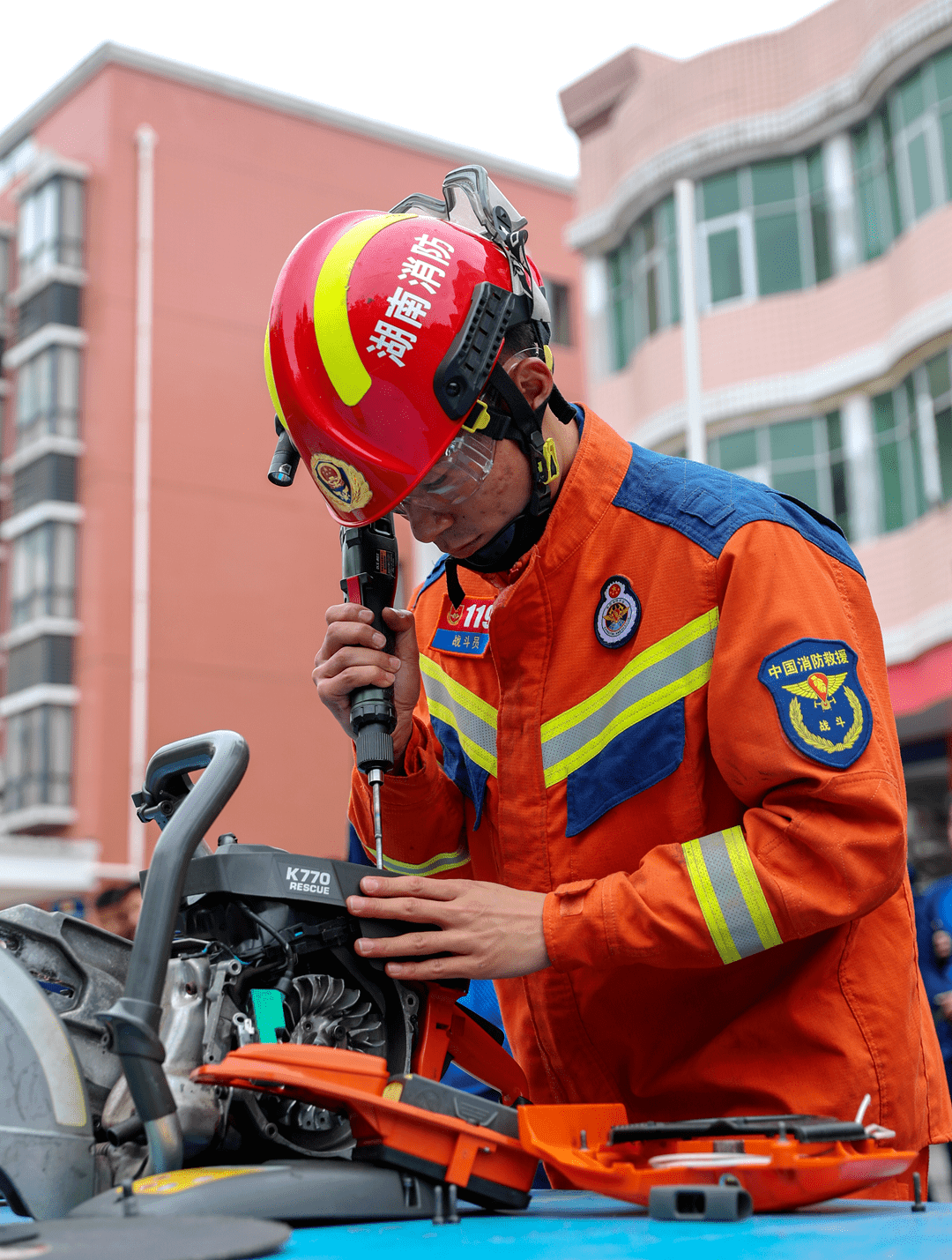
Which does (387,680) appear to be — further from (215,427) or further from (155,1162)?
(215,427)

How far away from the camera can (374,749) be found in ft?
7.27

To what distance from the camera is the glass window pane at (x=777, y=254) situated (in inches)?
659

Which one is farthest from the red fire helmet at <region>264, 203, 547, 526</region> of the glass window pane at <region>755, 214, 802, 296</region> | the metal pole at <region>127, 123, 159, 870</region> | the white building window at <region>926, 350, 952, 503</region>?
the metal pole at <region>127, 123, 159, 870</region>

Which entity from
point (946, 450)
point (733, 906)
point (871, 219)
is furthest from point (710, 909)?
point (871, 219)

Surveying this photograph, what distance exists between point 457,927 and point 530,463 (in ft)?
2.49

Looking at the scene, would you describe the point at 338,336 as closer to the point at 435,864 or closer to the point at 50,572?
the point at 435,864

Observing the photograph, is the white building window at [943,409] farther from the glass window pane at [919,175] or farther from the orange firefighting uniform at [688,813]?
the orange firefighting uniform at [688,813]

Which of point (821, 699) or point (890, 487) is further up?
point (890, 487)

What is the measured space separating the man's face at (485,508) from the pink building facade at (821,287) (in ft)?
37.5

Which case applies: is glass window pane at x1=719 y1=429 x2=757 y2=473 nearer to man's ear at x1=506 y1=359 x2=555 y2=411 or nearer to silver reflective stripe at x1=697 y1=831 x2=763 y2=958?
man's ear at x1=506 y1=359 x2=555 y2=411

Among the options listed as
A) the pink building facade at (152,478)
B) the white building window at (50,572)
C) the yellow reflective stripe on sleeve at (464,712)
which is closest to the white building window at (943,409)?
the pink building facade at (152,478)

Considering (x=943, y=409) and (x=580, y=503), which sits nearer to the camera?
(x=580, y=503)

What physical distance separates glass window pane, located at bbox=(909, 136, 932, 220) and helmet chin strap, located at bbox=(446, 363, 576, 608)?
13.9 metres

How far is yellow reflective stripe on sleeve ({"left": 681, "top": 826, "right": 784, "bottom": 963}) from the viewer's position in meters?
1.89
